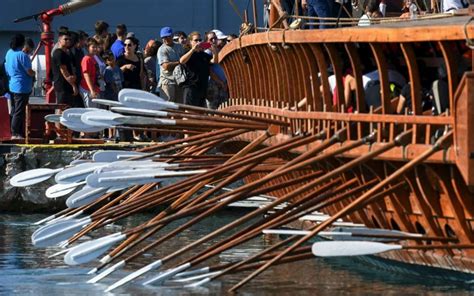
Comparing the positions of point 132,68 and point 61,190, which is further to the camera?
point 132,68

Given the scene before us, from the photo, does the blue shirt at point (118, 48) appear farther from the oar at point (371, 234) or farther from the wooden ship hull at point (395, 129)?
the oar at point (371, 234)

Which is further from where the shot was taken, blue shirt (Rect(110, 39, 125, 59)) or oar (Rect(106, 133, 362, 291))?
blue shirt (Rect(110, 39, 125, 59))

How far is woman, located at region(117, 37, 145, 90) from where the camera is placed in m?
22.8

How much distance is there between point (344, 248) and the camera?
12492 millimetres

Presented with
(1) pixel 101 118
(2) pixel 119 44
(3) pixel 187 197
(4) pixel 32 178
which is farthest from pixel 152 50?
(3) pixel 187 197

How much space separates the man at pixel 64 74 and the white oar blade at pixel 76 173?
7.02 metres

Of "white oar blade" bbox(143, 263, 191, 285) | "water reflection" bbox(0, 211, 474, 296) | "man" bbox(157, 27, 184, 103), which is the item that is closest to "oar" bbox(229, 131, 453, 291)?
"white oar blade" bbox(143, 263, 191, 285)

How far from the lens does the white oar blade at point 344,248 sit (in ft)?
40.9

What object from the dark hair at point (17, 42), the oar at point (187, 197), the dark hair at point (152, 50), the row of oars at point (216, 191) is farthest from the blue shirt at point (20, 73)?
the oar at point (187, 197)

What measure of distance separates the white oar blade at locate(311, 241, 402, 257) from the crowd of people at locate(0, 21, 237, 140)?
9417 millimetres

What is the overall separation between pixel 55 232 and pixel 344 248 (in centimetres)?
330

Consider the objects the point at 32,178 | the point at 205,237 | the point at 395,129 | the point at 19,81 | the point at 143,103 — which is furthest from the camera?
the point at 19,81

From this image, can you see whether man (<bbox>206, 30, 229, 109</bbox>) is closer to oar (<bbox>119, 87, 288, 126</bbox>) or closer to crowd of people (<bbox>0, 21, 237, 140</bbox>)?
crowd of people (<bbox>0, 21, 237, 140</bbox>)

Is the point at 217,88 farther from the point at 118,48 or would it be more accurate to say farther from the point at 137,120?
the point at 137,120
